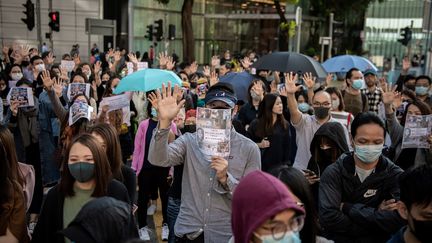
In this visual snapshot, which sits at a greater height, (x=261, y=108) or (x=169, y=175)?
(x=261, y=108)

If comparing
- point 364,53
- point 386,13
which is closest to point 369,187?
point 364,53

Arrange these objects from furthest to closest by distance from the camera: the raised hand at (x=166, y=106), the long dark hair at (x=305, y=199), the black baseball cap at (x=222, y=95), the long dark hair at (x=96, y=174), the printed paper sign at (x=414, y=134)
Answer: the printed paper sign at (x=414, y=134)
the black baseball cap at (x=222, y=95)
the raised hand at (x=166, y=106)
the long dark hair at (x=96, y=174)
the long dark hair at (x=305, y=199)

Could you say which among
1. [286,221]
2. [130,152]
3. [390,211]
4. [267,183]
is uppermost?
[267,183]

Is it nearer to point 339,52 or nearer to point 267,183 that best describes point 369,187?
point 267,183

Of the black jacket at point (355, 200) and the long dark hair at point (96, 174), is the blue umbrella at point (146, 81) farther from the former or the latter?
the black jacket at point (355, 200)

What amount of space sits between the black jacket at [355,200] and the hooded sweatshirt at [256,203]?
990 millimetres

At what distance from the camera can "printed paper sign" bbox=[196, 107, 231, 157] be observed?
10.1 ft

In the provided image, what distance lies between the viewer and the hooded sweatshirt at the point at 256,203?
6.02 ft

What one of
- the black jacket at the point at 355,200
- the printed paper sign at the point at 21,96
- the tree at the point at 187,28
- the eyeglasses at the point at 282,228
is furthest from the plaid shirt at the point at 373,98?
the tree at the point at 187,28

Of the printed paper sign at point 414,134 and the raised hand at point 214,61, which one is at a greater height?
the raised hand at point 214,61

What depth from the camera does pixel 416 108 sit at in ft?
14.9

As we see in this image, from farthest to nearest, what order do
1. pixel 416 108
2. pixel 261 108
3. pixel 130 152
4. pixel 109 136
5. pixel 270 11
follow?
pixel 270 11 → pixel 130 152 → pixel 261 108 → pixel 416 108 → pixel 109 136

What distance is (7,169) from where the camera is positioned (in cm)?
306

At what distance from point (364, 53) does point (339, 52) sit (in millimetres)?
3416
